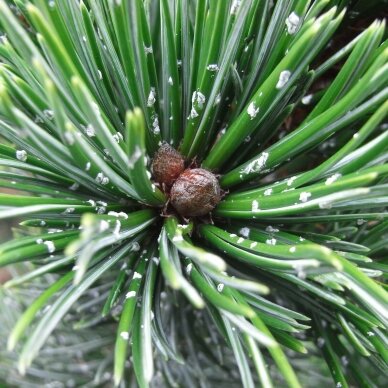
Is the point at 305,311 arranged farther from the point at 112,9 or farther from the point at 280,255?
the point at 112,9

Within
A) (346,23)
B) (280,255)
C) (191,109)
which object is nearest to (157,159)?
(191,109)

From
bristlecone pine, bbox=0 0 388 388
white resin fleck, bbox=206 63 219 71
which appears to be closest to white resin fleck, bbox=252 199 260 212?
bristlecone pine, bbox=0 0 388 388

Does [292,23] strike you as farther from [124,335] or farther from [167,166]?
[124,335]

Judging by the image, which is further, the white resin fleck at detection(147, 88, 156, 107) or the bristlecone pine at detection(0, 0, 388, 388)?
the white resin fleck at detection(147, 88, 156, 107)

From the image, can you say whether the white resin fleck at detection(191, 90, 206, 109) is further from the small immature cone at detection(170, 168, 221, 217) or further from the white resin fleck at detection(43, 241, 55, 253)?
the white resin fleck at detection(43, 241, 55, 253)

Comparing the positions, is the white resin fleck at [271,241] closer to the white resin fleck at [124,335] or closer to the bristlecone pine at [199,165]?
the bristlecone pine at [199,165]

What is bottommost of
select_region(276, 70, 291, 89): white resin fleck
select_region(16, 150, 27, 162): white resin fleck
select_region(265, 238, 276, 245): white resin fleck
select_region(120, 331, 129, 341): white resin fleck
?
select_region(120, 331, 129, 341): white resin fleck

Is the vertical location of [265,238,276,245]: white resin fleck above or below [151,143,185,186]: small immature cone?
below
